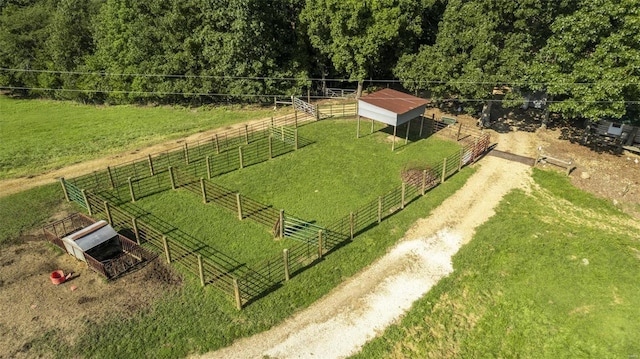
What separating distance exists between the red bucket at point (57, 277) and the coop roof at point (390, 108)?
2017cm

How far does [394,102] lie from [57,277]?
2205 cm

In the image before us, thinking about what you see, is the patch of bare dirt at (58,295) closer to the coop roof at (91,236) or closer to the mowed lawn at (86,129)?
the coop roof at (91,236)

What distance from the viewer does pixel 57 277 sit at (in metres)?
16.8

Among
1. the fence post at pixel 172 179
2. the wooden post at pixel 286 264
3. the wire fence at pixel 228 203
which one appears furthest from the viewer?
the fence post at pixel 172 179

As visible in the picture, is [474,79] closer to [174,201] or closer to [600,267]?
[600,267]

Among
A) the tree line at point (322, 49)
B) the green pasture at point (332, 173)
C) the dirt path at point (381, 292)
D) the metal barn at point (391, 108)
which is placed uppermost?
the tree line at point (322, 49)

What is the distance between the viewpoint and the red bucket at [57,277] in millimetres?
16688

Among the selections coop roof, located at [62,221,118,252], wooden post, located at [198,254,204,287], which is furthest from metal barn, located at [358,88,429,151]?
coop roof, located at [62,221,118,252]

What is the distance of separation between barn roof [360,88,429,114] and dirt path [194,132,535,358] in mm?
6899

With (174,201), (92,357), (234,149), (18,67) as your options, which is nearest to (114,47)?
(18,67)

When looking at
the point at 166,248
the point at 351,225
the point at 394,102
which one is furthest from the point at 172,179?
the point at 394,102

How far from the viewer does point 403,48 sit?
3631 centimetres

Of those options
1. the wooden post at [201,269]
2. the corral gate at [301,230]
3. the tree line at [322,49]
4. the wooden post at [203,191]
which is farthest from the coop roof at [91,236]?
the tree line at [322,49]

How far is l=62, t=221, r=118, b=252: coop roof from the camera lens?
56.4 ft
